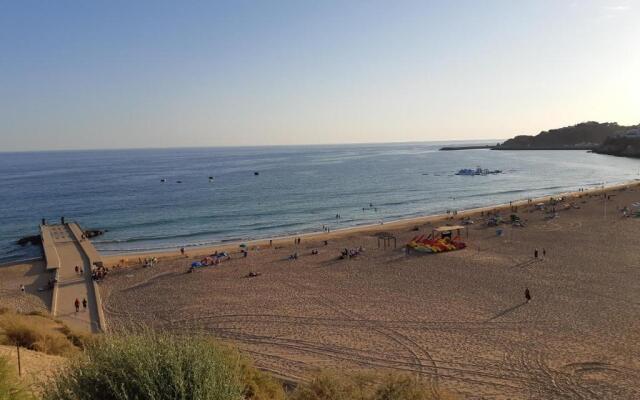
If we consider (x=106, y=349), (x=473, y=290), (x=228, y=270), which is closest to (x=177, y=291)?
(x=228, y=270)

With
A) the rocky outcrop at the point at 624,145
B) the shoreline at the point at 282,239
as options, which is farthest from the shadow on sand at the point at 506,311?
the rocky outcrop at the point at 624,145

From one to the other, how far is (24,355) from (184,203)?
170 feet

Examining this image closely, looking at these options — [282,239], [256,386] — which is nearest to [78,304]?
[256,386]

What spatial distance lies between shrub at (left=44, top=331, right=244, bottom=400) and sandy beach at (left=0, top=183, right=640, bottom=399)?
4.50m

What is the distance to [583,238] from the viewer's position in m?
34.5

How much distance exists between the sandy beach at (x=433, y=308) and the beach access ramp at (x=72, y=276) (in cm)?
91

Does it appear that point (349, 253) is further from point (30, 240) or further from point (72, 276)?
point (30, 240)

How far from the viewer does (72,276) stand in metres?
29.0

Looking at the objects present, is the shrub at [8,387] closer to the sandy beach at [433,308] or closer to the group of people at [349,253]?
the sandy beach at [433,308]

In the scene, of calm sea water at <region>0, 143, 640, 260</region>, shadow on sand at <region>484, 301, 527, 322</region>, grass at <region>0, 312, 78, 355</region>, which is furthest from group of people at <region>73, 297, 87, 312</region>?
shadow on sand at <region>484, 301, 527, 322</region>

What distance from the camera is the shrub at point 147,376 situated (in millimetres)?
6102

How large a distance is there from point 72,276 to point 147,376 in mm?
26586

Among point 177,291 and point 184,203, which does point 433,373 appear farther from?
point 184,203

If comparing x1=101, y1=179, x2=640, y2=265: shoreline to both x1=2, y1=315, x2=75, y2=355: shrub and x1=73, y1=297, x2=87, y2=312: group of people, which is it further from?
x1=2, y1=315, x2=75, y2=355: shrub
